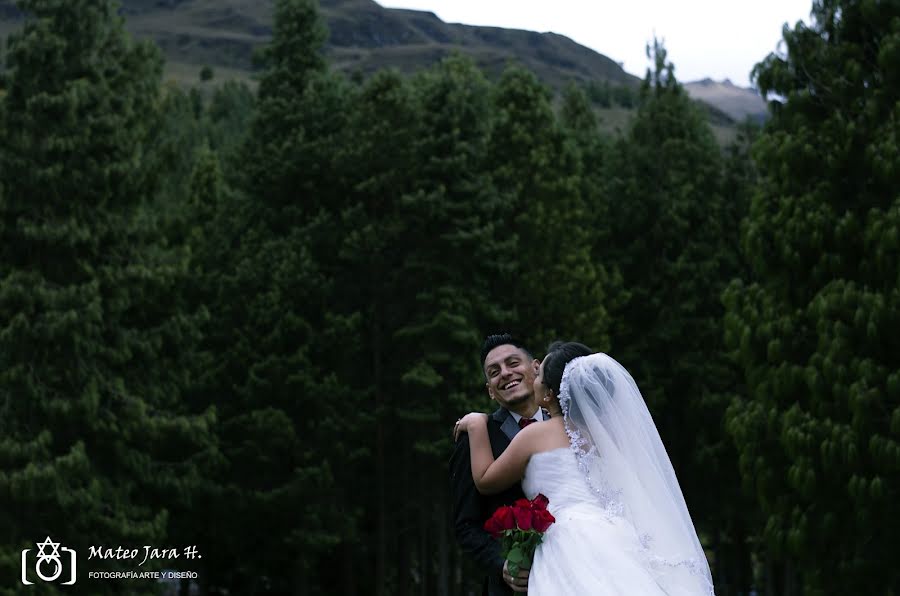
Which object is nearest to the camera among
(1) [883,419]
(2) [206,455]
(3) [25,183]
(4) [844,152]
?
(1) [883,419]

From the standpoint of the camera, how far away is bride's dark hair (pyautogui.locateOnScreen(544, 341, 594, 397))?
562 centimetres

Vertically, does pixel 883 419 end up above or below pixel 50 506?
above

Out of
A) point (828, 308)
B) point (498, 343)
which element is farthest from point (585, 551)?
point (828, 308)

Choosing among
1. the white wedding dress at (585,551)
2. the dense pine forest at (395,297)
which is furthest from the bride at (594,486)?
the dense pine forest at (395,297)

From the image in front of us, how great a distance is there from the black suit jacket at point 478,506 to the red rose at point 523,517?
280 millimetres

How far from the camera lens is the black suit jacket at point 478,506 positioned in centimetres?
565

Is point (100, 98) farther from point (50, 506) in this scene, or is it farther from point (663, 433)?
point (663, 433)

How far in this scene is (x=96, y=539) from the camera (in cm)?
2066

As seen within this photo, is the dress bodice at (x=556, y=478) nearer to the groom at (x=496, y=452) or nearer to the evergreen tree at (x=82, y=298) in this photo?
the groom at (x=496, y=452)

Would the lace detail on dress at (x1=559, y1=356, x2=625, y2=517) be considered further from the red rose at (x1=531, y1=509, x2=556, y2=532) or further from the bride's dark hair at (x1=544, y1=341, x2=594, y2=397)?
the red rose at (x1=531, y1=509, x2=556, y2=532)

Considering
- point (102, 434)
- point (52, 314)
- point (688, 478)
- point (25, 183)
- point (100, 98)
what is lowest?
point (688, 478)

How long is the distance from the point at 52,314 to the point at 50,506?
3.28m

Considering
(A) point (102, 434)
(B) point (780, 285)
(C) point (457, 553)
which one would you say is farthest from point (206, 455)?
(B) point (780, 285)

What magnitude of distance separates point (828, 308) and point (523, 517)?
40.4 ft
